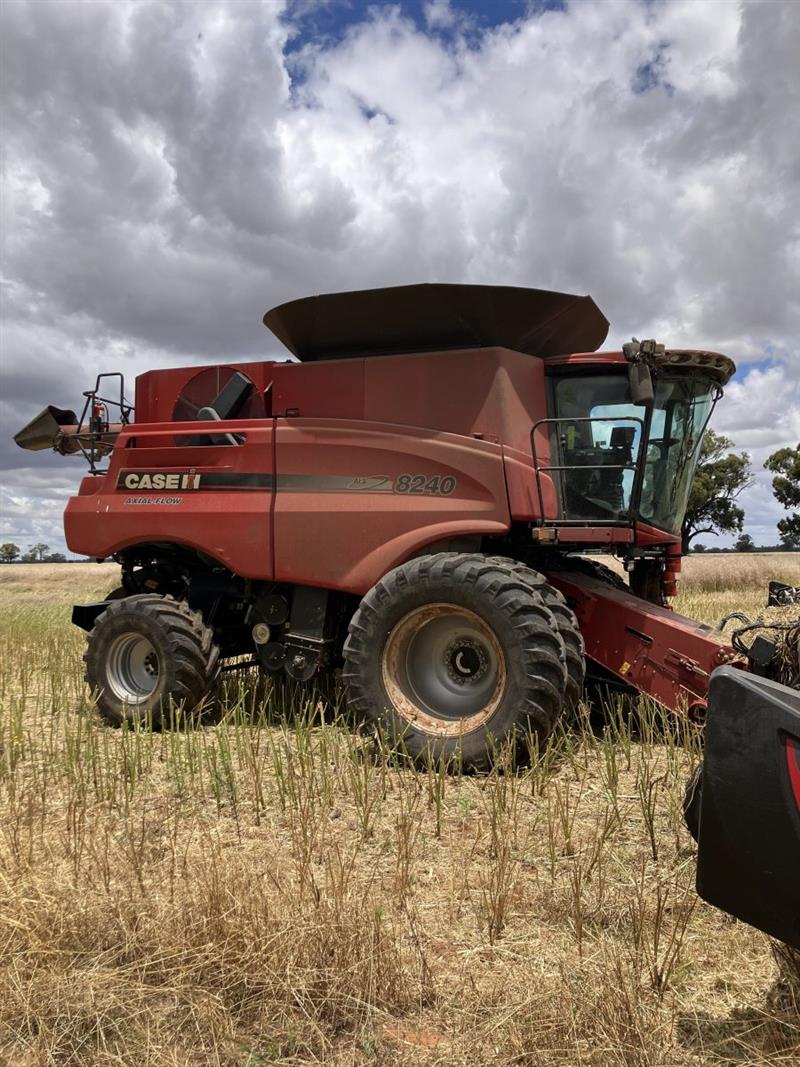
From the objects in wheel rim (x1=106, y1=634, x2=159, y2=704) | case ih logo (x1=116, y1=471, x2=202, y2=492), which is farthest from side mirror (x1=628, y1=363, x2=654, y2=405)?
wheel rim (x1=106, y1=634, x2=159, y2=704)

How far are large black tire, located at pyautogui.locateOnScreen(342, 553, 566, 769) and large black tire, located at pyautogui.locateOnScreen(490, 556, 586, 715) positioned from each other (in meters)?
0.08

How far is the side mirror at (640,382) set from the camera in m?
4.80

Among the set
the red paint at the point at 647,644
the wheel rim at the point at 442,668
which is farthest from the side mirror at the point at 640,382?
the wheel rim at the point at 442,668

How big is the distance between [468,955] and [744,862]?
95 cm

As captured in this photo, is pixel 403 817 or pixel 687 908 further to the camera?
pixel 403 817

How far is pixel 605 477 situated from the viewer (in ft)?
17.0

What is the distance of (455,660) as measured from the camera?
15.3 feet

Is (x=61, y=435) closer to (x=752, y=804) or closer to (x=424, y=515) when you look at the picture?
(x=424, y=515)

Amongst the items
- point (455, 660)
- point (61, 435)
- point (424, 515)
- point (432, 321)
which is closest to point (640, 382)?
point (432, 321)

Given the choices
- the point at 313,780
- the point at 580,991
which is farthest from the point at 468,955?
the point at 313,780

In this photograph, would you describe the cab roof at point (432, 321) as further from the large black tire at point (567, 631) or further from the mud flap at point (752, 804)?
the mud flap at point (752, 804)

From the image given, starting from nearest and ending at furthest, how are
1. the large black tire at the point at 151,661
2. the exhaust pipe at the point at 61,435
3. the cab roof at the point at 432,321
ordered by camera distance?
1. the cab roof at the point at 432,321
2. the large black tire at the point at 151,661
3. the exhaust pipe at the point at 61,435

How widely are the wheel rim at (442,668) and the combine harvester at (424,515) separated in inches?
0.5

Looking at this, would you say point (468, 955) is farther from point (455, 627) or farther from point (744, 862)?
point (455, 627)
